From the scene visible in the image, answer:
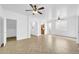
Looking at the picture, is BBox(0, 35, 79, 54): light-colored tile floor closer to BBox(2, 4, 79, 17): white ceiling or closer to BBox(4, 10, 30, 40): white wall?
BBox(4, 10, 30, 40): white wall

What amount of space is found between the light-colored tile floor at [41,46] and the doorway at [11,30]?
0.22 ft

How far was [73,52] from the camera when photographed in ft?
5.63

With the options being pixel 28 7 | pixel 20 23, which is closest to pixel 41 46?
pixel 20 23

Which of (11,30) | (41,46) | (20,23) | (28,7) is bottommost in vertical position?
(41,46)

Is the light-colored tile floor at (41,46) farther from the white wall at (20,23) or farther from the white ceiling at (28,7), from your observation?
the white ceiling at (28,7)

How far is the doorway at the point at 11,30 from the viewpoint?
1706mm

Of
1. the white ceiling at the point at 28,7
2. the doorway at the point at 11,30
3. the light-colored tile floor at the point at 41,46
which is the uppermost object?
the white ceiling at the point at 28,7

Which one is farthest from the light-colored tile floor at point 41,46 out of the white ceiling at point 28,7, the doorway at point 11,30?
the white ceiling at point 28,7

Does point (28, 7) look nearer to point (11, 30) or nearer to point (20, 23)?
point (20, 23)

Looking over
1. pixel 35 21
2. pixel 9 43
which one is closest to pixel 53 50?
pixel 35 21

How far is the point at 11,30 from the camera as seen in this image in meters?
1.73

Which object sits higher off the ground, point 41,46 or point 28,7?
point 28,7

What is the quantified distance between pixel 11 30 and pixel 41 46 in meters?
0.60
